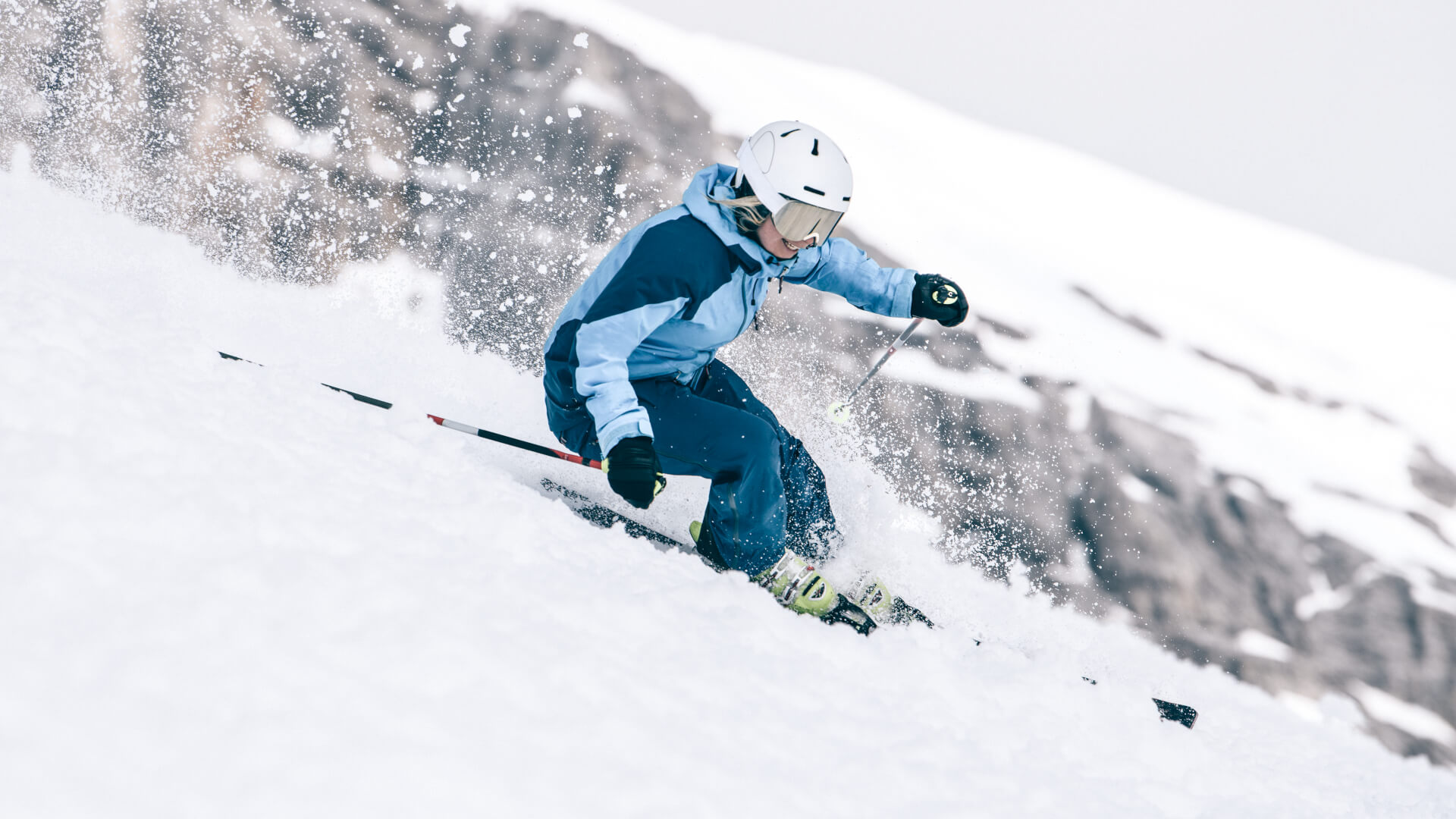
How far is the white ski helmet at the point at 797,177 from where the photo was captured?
2.26 m

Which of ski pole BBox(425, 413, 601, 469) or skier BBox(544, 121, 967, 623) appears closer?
skier BBox(544, 121, 967, 623)

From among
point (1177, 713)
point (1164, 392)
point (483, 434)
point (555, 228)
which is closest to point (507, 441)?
point (483, 434)

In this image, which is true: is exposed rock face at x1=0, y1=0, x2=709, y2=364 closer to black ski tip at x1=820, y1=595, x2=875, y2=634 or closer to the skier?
the skier

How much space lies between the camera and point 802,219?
2287 mm

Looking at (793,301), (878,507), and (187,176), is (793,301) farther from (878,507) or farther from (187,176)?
(187,176)

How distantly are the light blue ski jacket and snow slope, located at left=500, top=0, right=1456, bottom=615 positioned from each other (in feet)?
13.0

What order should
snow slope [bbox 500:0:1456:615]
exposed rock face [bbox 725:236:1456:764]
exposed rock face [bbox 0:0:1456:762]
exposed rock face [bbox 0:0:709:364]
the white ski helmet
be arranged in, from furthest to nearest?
snow slope [bbox 500:0:1456:615]
exposed rock face [bbox 725:236:1456:764]
exposed rock face [bbox 0:0:1456:762]
exposed rock face [bbox 0:0:709:364]
the white ski helmet

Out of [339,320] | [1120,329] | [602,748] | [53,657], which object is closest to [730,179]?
[602,748]

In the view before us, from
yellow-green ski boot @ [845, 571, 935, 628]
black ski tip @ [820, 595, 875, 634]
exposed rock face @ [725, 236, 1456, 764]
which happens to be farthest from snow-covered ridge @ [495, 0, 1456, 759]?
black ski tip @ [820, 595, 875, 634]

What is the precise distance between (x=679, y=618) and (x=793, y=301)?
15.3 ft

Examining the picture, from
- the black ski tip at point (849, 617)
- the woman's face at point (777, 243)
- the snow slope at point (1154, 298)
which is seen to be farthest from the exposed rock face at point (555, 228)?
the woman's face at point (777, 243)

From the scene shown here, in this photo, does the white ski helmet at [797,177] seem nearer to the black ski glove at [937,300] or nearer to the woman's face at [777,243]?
the woman's face at [777,243]

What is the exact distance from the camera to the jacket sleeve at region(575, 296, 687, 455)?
6.97 ft

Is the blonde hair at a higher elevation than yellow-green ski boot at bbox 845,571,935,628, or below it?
higher
